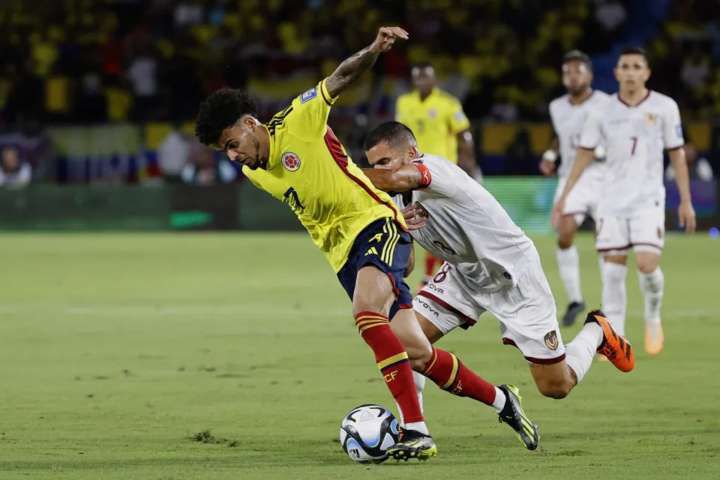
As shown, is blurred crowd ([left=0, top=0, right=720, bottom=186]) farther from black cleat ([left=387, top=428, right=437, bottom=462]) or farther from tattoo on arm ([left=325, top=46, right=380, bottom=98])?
black cleat ([left=387, top=428, right=437, bottom=462])

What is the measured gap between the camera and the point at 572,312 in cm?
1208

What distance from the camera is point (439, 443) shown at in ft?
22.7

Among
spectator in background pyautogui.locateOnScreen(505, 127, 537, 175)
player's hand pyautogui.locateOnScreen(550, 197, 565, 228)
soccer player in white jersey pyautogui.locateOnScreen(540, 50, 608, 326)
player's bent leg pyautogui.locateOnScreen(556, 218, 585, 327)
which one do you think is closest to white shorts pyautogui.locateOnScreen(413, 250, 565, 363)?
player's hand pyautogui.locateOnScreen(550, 197, 565, 228)

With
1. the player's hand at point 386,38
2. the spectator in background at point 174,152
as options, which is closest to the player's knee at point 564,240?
the player's hand at point 386,38

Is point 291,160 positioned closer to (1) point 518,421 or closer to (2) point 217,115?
(2) point 217,115

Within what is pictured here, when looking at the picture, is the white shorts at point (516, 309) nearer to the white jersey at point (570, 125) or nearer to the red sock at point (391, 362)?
the red sock at point (391, 362)

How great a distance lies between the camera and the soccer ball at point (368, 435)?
6.32 meters

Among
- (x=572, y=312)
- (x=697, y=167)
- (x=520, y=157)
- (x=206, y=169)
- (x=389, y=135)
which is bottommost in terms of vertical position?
(x=206, y=169)

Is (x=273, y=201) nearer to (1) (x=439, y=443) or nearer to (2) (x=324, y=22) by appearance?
(2) (x=324, y=22)

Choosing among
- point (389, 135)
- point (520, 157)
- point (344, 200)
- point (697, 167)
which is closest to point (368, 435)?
point (344, 200)

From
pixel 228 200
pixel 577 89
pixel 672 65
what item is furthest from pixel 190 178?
pixel 577 89

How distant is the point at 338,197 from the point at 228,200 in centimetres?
1667

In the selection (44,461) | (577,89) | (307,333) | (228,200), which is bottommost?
(228,200)

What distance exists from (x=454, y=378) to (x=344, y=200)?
0.98m
